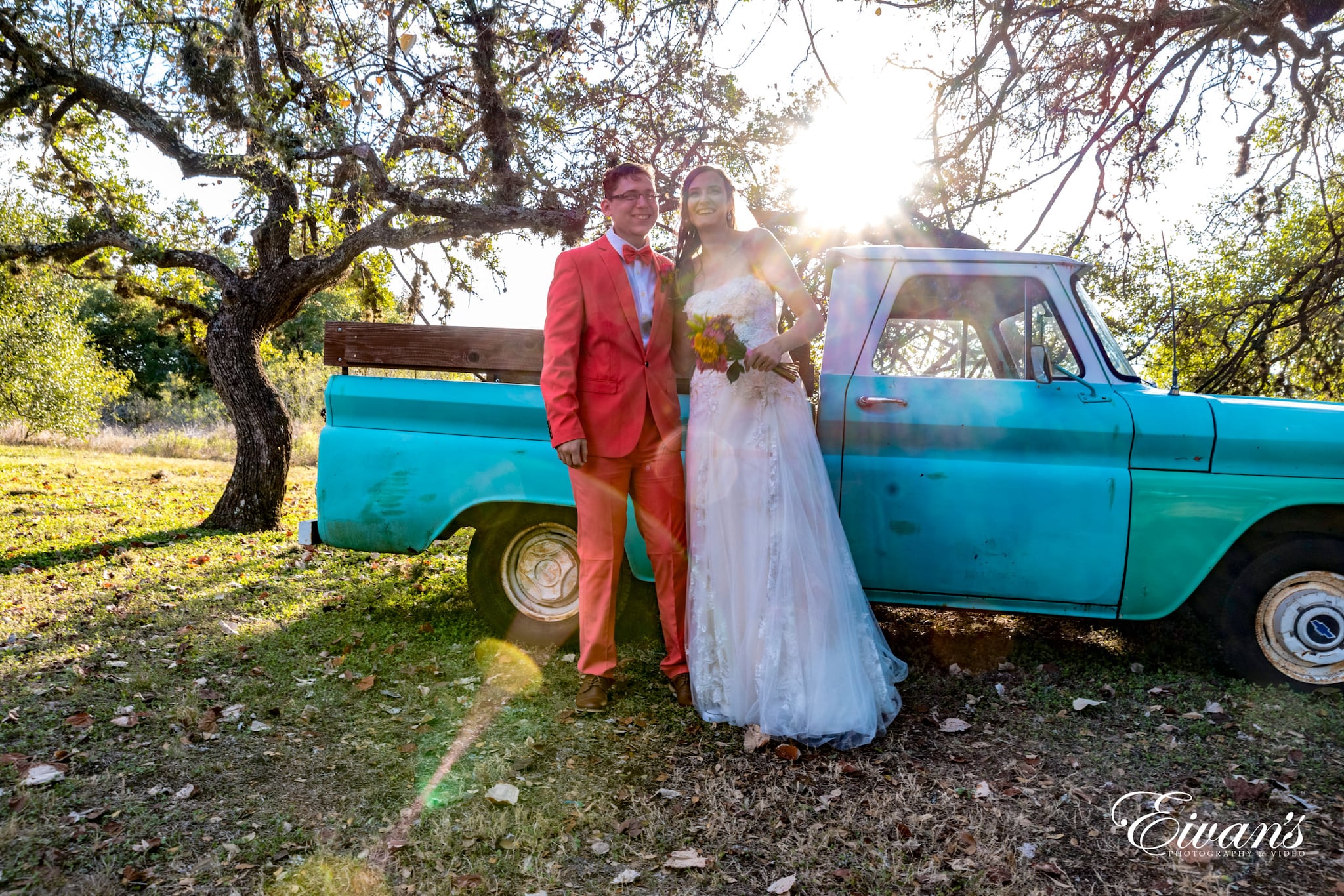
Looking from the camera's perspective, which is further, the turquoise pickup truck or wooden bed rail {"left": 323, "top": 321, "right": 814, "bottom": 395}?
wooden bed rail {"left": 323, "top": 321, "right": 814, "bottom": 395}

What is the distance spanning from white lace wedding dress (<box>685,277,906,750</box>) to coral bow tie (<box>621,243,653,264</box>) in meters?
0.32

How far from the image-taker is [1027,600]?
12.8 feet

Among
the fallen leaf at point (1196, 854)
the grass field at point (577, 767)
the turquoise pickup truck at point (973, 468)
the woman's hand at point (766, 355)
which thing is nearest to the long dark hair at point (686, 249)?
the woman's hand at point (766, 355)

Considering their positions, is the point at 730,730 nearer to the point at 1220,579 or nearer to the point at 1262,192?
the point at 1220,579

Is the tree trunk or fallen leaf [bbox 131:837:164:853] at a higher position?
the tree trunk

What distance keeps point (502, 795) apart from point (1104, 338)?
3551 millimetres

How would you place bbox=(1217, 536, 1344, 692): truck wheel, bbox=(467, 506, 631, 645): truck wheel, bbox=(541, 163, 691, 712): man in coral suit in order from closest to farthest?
bbox=(541, 163, 691, 712): man in coral suit < bbox=(1217, 536, 1344, 692): truck wheel < bbox=(467, 506, 631, 645): truck wheel

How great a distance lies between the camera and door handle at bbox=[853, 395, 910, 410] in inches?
155

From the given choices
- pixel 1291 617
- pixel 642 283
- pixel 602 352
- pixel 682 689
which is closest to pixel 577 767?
pixel 682 689

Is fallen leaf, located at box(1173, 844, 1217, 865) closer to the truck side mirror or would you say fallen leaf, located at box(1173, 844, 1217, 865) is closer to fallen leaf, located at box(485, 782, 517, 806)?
the truck side mirror

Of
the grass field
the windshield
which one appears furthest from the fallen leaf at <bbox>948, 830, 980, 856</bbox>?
the windshield

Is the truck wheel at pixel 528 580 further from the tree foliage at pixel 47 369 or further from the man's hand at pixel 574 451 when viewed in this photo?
the tree foliage at pixel 47 369

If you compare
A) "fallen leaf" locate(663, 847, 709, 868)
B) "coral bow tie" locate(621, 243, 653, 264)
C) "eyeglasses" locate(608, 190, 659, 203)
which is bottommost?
"fallen leaf" locate(663, 847, 709, 868)

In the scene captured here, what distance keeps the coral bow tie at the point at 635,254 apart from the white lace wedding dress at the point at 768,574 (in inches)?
12.7
